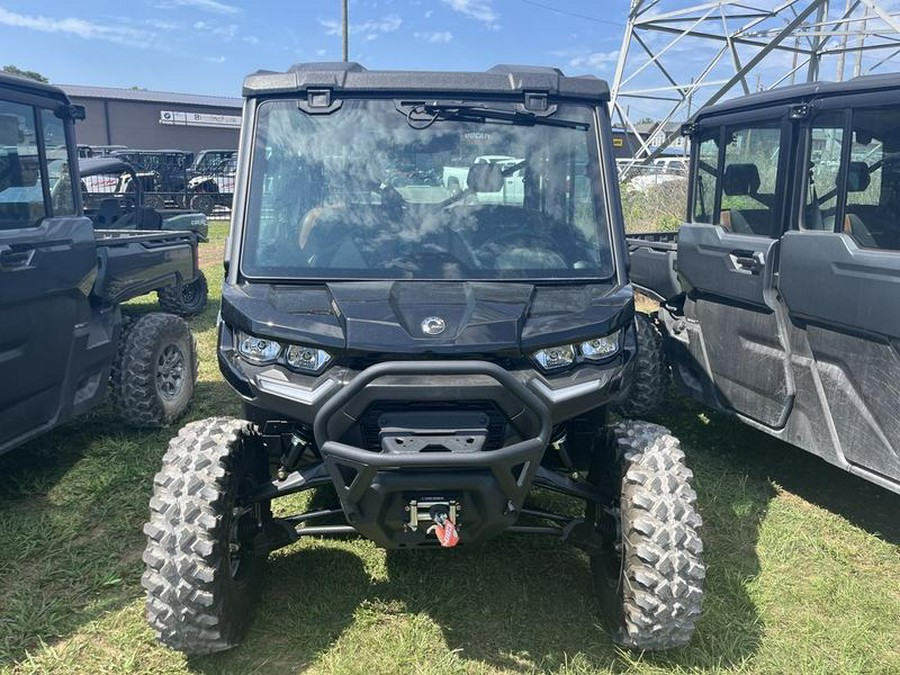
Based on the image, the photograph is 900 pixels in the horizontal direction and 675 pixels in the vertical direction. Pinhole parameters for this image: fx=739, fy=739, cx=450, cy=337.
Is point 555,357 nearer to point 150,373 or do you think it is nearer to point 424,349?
point 424,349

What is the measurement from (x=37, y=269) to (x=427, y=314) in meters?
2.49

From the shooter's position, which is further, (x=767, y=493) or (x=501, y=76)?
(x=767, y=493)

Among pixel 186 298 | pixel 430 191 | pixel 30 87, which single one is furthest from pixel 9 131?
pixel 186 298

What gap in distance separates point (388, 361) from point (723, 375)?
274 cm

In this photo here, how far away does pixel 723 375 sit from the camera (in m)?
4.53

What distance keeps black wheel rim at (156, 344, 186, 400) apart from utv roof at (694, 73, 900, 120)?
13.4 feet

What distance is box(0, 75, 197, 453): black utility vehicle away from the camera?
383 centimetres

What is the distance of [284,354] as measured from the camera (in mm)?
2664

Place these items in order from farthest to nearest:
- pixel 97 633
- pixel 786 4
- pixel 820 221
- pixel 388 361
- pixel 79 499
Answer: pixel 786 4 < pixel 79 499 < pixel 820 221 < pixel 97 633 < pixel 388 361

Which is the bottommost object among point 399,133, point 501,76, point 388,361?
point 388,361

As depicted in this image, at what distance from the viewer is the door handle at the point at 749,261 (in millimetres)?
4102

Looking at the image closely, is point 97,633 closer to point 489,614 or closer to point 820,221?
point 489,614

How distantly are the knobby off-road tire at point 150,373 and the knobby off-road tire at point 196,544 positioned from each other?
232 centimetres

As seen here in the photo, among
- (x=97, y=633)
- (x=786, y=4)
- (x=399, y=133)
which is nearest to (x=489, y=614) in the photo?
(x=97, y=633)
